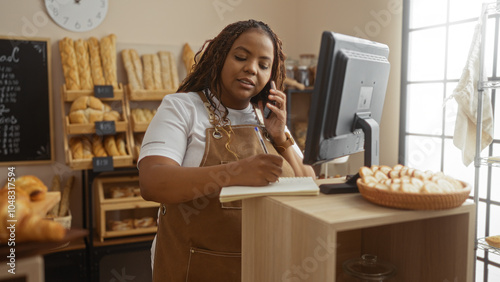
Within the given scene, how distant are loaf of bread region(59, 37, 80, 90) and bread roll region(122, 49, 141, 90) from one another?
35cm

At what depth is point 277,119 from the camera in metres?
1.38

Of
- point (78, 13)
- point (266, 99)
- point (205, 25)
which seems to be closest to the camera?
point (266, 99)

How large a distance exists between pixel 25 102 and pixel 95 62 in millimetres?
581

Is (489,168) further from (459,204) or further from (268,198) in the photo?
(268,198)

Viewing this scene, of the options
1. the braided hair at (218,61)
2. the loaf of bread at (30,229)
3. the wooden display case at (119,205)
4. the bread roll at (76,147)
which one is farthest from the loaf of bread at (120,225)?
the loaf of bread at (30,229)

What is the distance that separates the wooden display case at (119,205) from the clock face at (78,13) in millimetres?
1150

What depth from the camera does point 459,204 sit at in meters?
0.92

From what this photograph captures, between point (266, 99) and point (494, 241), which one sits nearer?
point (266, 99)

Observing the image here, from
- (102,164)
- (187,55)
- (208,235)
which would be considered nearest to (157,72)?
(187,55)

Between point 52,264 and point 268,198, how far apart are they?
8.30 feet

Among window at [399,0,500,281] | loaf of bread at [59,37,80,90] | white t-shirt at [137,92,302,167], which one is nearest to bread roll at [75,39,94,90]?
loaf of bread at [59,37,80,90]

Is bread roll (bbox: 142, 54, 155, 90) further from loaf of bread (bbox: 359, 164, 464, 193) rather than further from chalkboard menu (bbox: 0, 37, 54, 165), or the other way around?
loaf of bread (bbox: 359, 164, 464, 193)

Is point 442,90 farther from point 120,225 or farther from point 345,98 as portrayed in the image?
point 120,225

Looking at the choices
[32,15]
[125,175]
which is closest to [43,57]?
[32,15]
